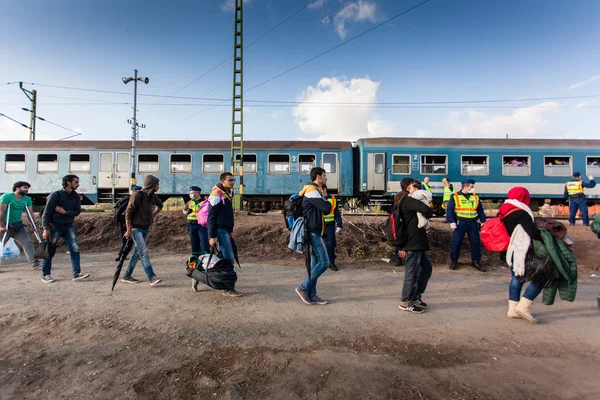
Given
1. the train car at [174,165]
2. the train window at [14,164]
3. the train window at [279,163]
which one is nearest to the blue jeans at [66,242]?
the train car at [174,165]

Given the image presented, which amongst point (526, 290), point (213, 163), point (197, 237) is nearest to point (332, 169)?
point (213, 163)

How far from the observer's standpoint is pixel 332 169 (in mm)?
14016

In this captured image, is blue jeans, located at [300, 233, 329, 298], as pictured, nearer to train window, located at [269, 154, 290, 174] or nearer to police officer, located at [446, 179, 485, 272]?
police officer, located at [446, 179, 485, 272]

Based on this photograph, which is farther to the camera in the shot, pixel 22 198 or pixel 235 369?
pixel 22 198

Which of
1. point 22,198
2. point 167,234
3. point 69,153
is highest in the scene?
point 69,153

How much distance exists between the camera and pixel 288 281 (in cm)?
534

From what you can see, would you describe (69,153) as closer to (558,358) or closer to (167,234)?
(167,234)

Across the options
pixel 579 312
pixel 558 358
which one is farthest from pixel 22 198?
pixel 579 312

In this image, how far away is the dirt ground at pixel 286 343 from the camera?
93.0 inches

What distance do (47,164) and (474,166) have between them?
762 inches

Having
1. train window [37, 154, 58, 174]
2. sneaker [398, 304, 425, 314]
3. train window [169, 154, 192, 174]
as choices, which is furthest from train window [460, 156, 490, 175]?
train window [37, 154, 58, 174]

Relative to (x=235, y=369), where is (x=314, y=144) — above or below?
above

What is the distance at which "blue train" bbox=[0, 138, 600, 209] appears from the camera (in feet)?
43.1

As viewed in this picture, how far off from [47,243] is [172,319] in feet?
10.3
